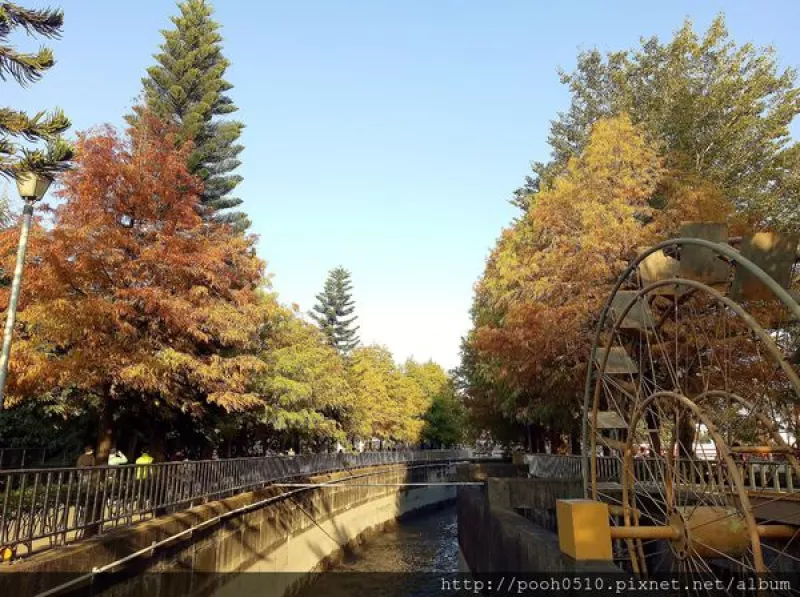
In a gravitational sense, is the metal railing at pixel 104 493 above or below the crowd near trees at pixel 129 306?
below

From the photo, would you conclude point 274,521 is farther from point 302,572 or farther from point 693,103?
point 693,103

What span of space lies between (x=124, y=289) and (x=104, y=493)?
415 centimetres

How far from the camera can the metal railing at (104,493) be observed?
6.78 m

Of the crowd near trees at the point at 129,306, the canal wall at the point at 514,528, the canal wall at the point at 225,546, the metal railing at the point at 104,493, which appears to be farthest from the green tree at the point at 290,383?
the canal wall at the point at 514,528

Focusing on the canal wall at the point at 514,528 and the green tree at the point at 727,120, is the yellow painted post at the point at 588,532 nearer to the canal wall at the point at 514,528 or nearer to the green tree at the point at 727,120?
the canal wall at the point at 514,528

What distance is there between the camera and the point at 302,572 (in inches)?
821

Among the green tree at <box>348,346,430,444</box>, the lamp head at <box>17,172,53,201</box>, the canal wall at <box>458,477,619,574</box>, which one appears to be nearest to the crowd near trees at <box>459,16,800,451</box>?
the canal wall at <box>458,477,619,574</box>

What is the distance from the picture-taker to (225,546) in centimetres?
1371

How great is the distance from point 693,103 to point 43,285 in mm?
20320

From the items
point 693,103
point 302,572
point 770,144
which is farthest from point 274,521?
point 770,144

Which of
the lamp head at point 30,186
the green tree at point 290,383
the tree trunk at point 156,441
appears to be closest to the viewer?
the lamp head at point 30,186

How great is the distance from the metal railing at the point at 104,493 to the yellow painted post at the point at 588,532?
6.16m

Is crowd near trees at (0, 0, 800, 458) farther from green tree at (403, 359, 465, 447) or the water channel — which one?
green tree at (403, 359, 465, 447)

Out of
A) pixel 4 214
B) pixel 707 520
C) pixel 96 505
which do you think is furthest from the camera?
pixel 4 214
